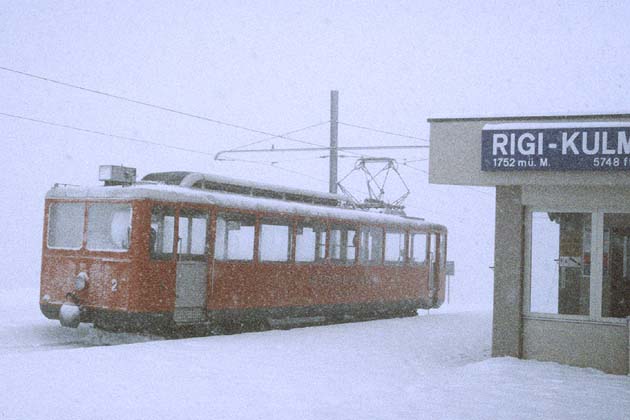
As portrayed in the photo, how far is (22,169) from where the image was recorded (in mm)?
88750

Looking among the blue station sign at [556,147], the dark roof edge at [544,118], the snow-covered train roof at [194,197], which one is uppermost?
the dark roof edge at [544,118]

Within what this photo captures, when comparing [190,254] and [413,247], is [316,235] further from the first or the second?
[413,247]

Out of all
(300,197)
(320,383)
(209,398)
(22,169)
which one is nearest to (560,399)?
(320,383)

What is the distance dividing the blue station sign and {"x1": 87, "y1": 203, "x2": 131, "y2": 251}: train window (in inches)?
225

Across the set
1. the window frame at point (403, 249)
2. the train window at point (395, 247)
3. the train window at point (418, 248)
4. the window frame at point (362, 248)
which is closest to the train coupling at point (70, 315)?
the window frame at point (362, 248)

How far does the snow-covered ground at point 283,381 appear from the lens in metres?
8.62

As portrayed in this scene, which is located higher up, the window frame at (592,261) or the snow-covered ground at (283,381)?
the window frame at (592,261)

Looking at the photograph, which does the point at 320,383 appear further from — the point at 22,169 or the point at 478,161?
the point at 22,169

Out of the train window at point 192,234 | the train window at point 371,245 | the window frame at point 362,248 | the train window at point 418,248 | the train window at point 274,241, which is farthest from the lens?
the train window at point 418,248

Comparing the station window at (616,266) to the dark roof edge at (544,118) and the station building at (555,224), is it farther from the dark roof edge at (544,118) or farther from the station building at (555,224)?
the dark roof edge at (544,118)

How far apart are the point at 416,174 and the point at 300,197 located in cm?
11888

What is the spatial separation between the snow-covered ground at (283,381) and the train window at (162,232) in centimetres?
152

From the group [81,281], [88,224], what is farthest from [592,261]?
[88,224]

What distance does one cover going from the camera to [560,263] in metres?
13.0
